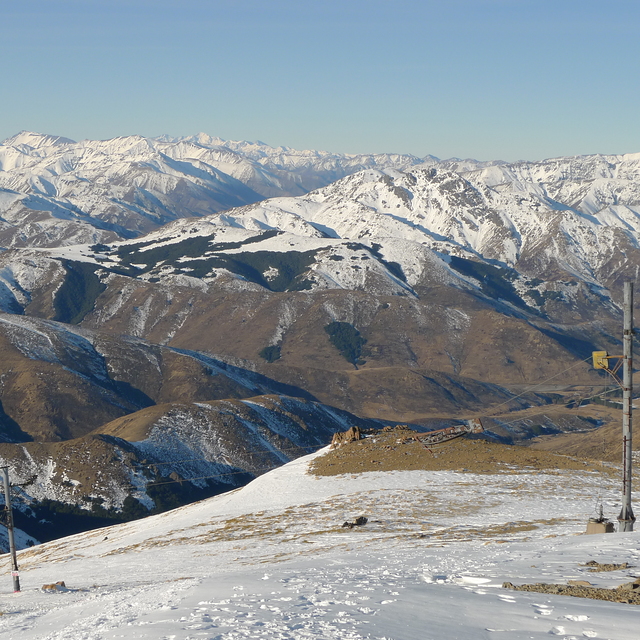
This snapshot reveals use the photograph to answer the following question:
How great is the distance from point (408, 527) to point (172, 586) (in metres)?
19.8

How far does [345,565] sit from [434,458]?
3474 cm

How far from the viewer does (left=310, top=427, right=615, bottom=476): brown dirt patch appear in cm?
6328

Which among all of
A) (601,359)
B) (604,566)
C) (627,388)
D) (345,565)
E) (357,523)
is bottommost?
(357,523)

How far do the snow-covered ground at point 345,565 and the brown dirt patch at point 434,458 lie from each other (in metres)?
2.22

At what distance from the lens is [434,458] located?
65312mm

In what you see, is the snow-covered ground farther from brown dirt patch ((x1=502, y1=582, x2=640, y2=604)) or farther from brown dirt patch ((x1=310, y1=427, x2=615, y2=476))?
brown dirt patch ((x1=310, y1=427, x2=615, y2=476))

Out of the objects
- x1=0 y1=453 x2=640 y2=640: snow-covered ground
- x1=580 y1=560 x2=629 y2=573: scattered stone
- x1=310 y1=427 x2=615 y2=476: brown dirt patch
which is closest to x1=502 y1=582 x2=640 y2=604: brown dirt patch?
x1=0 y1=453 x2=640 y2=640: snow-covered ground

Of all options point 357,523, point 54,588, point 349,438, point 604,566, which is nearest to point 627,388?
point 604,566

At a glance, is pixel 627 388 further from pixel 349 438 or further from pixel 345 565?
pixel 349 438

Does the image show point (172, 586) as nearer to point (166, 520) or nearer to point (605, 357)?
point (605, 357)

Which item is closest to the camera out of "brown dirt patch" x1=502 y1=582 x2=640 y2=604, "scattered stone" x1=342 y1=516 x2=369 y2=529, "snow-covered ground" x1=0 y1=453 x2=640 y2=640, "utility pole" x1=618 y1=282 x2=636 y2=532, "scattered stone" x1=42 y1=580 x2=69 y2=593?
"snow-covered ground" x1=0 y1=453 x2=640 y2=640

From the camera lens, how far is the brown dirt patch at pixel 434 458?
6328cm

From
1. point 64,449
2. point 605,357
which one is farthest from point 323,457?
point 64,449

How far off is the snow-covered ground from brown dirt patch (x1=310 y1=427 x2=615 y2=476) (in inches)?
87.4
